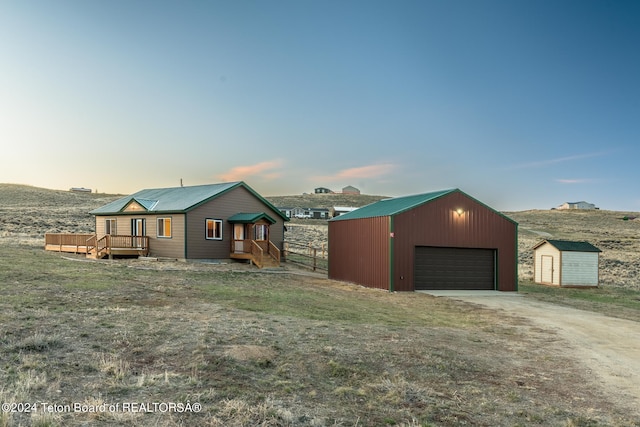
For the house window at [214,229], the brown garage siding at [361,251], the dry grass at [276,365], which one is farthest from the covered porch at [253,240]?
the dry grass at [276,365]

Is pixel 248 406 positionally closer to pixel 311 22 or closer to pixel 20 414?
pixel 20 414

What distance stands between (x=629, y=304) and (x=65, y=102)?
92.3 ft

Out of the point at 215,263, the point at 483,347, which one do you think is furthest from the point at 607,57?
the point at 215,263

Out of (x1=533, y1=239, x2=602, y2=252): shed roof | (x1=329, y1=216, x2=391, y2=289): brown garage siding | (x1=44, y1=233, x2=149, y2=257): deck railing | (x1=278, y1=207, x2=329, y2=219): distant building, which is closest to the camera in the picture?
(x1=329, y1=216, x2=391, y2=289): brown garage siding

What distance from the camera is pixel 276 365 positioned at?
721 cm

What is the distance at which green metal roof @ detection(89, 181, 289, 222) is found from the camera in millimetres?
29128

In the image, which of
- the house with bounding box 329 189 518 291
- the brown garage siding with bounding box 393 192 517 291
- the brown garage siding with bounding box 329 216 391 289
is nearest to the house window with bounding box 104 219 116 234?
the brown garage siding with bounding box 329 216 391 289

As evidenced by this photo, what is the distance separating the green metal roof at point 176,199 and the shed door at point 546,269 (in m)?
17.9

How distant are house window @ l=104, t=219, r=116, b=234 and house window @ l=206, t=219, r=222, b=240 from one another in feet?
26.9

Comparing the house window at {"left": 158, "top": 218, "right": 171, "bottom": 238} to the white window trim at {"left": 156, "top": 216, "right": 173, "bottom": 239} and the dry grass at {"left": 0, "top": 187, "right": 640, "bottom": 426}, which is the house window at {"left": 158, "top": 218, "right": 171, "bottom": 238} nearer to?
the white window trim at {"left": 156, "top": 216, "right": 173, "bottom": 239}

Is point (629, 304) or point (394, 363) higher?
point (394, 363)

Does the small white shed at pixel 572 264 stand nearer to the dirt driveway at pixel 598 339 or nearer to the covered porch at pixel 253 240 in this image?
the dirt driveway at pixel 598 339

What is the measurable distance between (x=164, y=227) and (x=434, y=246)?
673 inches

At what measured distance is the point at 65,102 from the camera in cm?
2422
